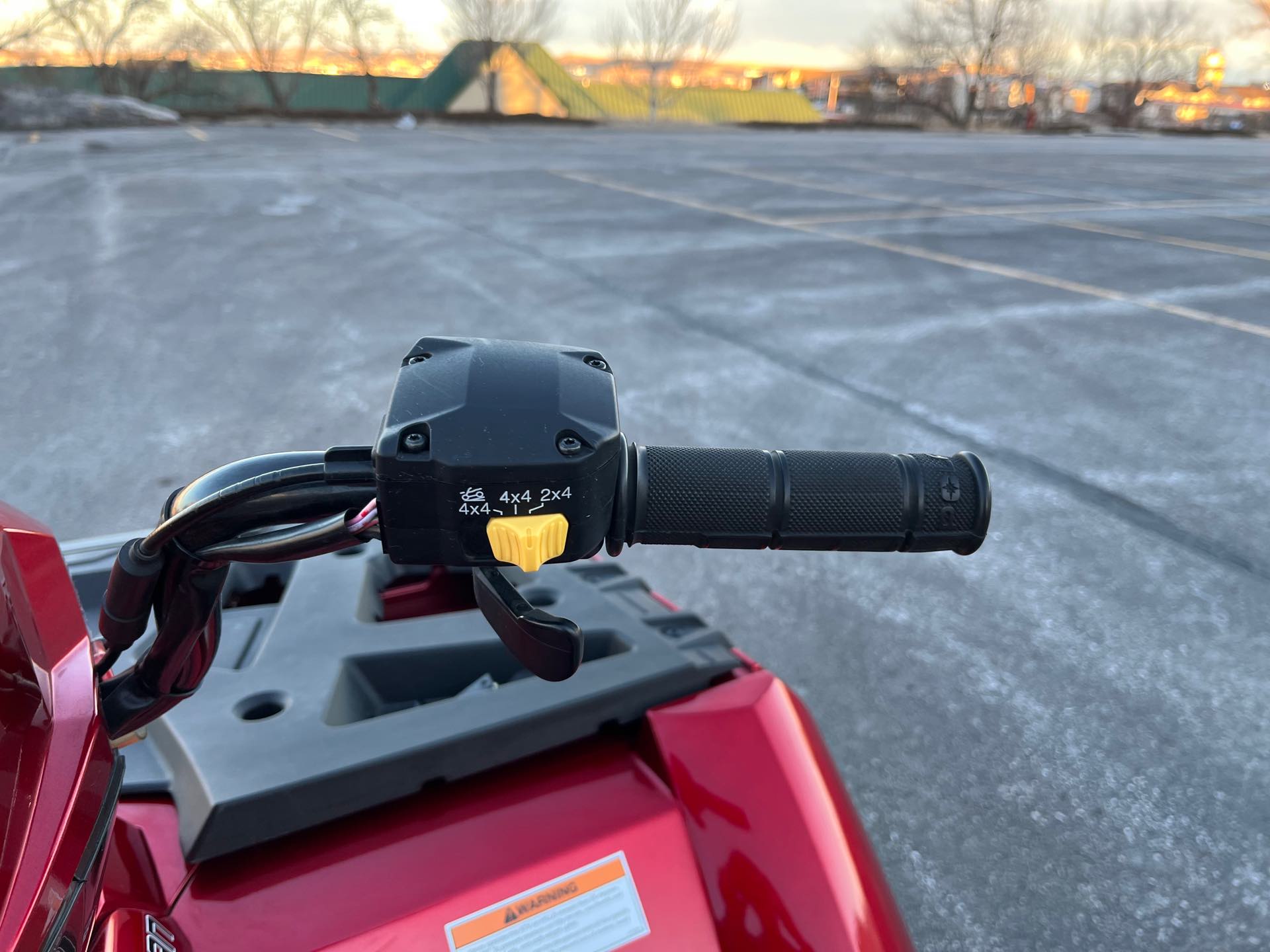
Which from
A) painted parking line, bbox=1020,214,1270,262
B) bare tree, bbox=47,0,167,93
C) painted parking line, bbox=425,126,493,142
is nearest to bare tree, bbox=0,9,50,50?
bare tree, bbox=47,0,167,93

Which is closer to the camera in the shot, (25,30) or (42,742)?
(42,742)

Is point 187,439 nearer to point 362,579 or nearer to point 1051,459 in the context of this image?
point 362,579

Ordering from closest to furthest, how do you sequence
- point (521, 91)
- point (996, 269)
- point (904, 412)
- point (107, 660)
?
point (107, 660), point (904, 412), point (996, 269), point (521, 91)

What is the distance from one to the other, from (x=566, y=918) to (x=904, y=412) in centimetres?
388

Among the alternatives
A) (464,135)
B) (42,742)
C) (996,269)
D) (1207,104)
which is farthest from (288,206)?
(1207,104)

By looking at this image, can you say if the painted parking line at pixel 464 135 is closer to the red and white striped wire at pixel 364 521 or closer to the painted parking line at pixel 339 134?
the painted parking line at pixel 339 134

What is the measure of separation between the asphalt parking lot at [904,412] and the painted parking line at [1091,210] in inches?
5.7

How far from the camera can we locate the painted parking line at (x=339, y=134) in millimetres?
19188

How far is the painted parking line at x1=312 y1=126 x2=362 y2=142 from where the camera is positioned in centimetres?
1919

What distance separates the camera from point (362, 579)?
4.50 ft

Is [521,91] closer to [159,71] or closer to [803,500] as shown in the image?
[159,71]

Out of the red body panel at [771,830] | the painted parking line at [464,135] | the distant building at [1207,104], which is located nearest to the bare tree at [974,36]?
the distant building at [1207,104]

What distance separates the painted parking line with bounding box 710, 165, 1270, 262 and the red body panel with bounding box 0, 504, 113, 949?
9.64 meters

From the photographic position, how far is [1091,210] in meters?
11.5
